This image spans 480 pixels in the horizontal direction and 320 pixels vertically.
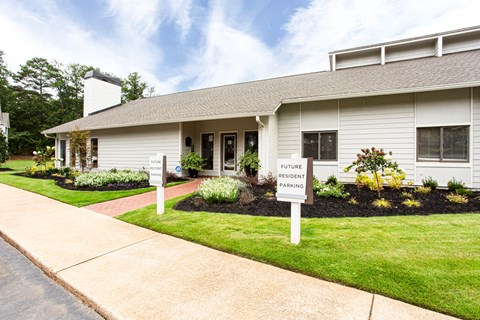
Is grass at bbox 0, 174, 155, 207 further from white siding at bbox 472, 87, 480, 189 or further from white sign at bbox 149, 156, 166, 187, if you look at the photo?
white siding at bbox 472, 87, 480, 189

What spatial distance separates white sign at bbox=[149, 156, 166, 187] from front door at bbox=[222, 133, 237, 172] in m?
6.58

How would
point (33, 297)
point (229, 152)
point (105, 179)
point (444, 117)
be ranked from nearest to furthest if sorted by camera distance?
point (33, 297) < point (444, 117) < point (105, 179) < point (229, 152)

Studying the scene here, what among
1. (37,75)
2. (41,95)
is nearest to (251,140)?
(41,95)

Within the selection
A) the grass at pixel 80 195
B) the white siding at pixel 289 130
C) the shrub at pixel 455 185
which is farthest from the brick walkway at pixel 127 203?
the shrub at pixel 455 185

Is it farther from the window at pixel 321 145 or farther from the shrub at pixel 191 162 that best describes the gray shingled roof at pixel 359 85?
the shrub at pixel 191 162

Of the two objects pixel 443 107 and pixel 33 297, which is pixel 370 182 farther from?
pixel 33 297

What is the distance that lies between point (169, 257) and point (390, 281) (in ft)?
9.18

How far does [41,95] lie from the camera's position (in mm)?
40531

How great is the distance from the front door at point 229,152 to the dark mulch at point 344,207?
203 inches

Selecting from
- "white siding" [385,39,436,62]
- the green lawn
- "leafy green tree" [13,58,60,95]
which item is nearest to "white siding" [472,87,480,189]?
the green lawn

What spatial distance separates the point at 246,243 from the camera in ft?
11.9

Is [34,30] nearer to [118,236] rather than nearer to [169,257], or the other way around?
[118,236]

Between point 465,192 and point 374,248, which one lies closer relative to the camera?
point 374,248

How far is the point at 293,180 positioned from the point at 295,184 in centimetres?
7
